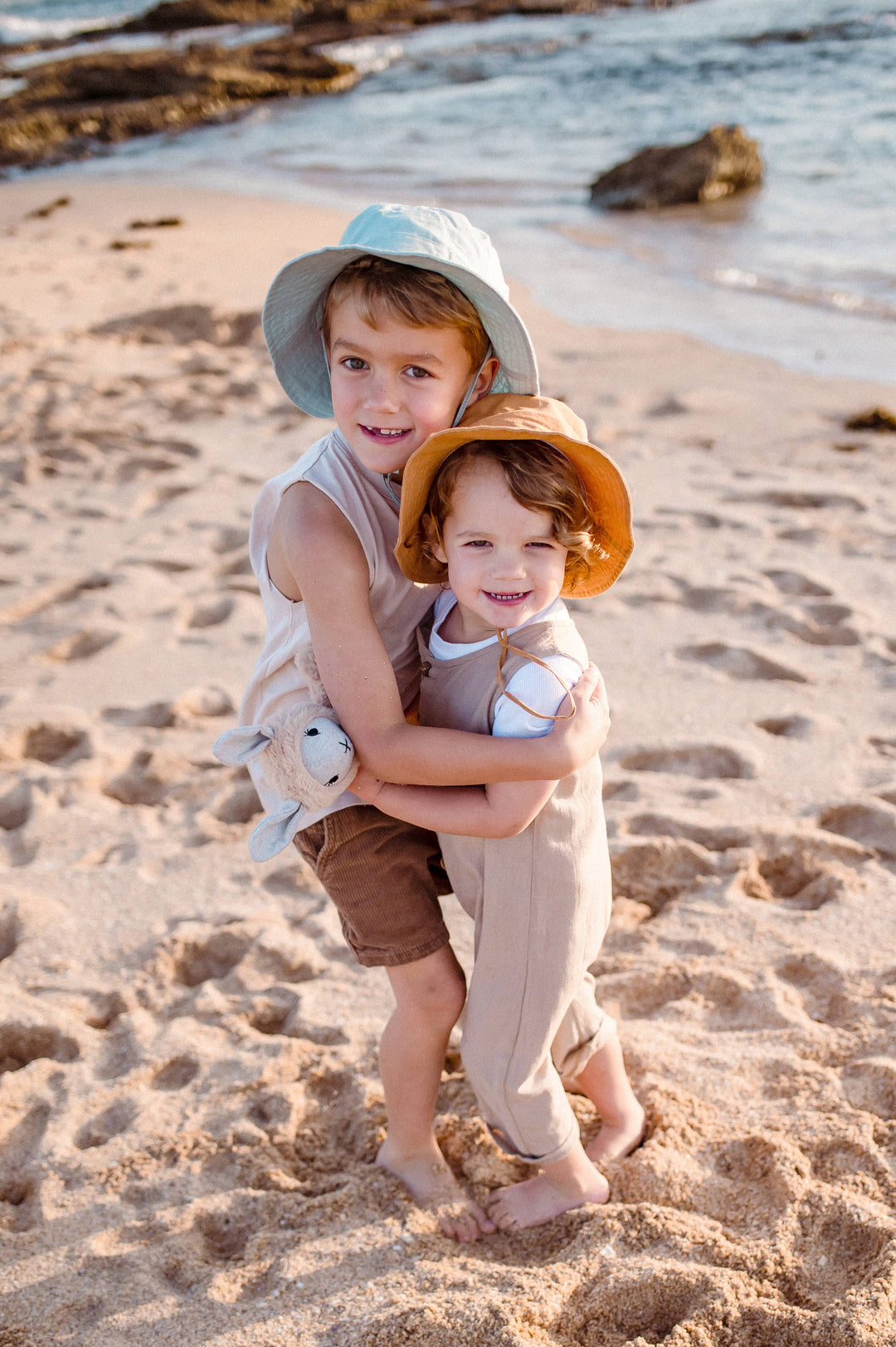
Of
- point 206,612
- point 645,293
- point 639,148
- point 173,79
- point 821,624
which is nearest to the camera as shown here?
point 821,624

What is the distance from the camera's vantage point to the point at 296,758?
5.81 ft

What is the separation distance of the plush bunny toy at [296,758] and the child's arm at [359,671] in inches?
1.6

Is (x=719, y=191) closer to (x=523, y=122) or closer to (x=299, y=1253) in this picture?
(x=523, y=122)

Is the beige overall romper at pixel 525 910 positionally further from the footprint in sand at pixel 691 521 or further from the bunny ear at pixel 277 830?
the footprint in sand at pixel 691 521

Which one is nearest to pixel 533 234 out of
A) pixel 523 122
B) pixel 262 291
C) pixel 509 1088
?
pixel 262 291

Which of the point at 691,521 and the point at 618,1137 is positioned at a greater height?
the point at 691,521

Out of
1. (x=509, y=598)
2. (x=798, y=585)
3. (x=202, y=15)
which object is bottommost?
(x=798, y=585)

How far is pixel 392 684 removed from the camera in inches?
68.7

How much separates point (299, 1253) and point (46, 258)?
802cm

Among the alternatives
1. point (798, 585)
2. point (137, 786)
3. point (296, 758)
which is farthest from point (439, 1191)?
point (798, 585)

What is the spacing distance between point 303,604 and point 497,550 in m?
0.36

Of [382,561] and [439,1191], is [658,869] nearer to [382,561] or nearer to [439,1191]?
[439,1191]

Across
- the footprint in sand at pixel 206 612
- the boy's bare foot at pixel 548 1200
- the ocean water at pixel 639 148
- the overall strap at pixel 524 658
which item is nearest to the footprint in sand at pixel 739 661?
the footprint in sand at pixel 206 612

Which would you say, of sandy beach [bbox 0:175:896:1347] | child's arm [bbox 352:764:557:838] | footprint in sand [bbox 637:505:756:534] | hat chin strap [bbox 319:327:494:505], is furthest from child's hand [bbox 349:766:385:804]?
footprint in sand [bbox 637:505:756:534]
